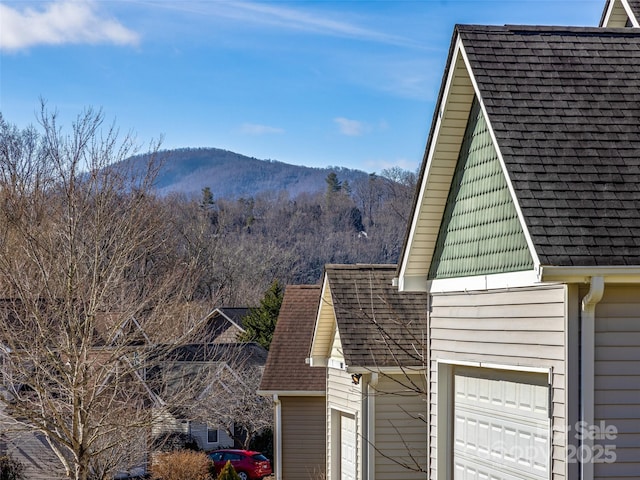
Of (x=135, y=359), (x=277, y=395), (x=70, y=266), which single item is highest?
(x=70, y=266)

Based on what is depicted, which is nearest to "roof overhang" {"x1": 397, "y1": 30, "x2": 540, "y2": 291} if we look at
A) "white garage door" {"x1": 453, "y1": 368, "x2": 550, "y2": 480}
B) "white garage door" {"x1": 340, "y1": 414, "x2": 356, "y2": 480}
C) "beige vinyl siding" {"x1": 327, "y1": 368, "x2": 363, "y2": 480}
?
"white garage door" {"x1": 453, "y1": 368, "x2": 550, "y2": 480}

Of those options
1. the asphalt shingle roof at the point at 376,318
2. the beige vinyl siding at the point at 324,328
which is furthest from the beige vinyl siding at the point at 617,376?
the beige vinyl siding at the point at 324,328

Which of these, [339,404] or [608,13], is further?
[339,404]

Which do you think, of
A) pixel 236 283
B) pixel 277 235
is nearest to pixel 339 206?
pixel 277 235

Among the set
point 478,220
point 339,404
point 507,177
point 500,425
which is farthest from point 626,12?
point 339,404

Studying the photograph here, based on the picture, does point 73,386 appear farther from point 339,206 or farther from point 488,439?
point 339,206

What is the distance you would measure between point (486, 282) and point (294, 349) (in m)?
15.0

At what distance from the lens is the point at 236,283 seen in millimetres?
71875

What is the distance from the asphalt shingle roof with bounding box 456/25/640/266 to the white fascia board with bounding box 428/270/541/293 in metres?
0.58

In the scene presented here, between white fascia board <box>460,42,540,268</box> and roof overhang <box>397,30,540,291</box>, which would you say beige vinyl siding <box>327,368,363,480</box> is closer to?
roof overhang <box>397,30,540,291</box>

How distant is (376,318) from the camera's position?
16750 millimetres

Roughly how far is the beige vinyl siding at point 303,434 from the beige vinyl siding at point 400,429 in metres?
7.40

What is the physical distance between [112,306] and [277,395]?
6.10 meters

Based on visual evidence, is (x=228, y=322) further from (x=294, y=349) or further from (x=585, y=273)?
(x=585, y=273)
